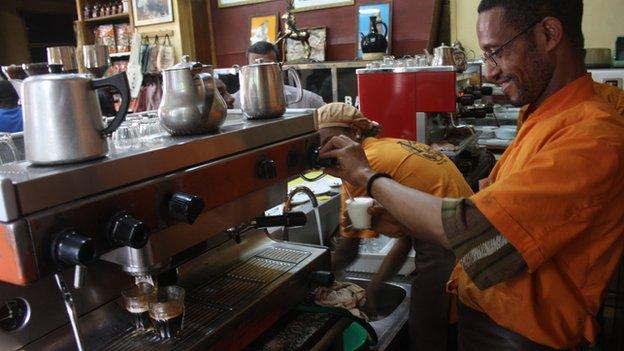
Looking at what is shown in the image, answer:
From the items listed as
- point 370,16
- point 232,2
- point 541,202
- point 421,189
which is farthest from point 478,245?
point 232,2

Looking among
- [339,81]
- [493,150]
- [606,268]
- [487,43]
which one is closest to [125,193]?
[487,43]

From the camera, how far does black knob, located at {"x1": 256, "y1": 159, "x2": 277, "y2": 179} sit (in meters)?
1.07

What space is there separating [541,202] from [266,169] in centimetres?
55

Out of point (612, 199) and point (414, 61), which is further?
point (414, 61)

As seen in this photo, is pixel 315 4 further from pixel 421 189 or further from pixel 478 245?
pixel 478 245

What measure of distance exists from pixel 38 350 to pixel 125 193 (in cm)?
37

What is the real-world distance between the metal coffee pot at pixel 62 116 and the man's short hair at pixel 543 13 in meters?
0.83

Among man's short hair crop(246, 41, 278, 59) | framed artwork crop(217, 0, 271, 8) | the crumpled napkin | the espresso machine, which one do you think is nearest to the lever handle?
the crumpled napkin

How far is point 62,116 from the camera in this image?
0.76 m

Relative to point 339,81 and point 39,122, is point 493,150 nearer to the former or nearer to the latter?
point 339,81

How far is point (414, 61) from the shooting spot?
3.39 m

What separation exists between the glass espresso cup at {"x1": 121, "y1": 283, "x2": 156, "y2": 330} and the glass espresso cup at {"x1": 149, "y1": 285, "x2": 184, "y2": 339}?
0.03 feet

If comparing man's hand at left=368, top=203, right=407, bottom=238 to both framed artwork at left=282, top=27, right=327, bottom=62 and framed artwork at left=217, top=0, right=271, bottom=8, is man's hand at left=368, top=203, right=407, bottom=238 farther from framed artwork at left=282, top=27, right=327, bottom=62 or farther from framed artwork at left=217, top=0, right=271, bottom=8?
framed artwork at left=217, top=0, right=271, bottom=8

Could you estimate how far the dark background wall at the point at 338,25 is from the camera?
445cm
